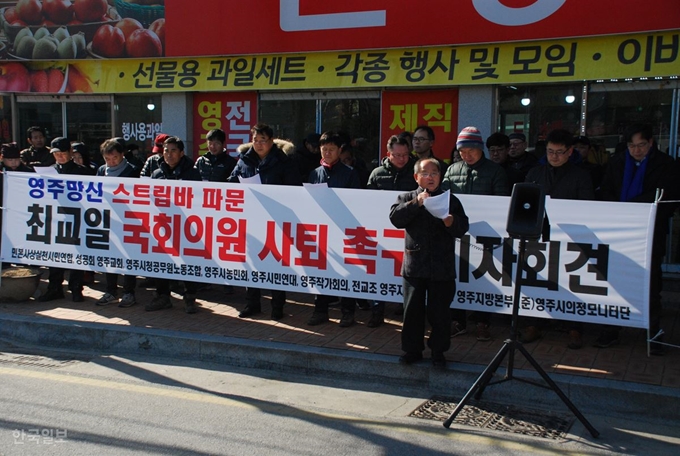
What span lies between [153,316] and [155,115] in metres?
5.39

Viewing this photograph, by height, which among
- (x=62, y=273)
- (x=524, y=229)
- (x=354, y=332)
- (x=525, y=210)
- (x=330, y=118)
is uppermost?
(x=330, y=118)

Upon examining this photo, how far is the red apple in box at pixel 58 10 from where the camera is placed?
11.6 meters

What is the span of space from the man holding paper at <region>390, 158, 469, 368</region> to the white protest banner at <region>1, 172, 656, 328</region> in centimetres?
50

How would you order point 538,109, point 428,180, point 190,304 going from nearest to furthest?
point 428,180 → point 190,304 → point 538,109

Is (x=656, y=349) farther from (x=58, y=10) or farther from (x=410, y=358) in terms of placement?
(x=58, y=10)

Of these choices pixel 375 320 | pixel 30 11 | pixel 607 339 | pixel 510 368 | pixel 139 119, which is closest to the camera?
pixel 510 368

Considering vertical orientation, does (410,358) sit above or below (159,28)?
below

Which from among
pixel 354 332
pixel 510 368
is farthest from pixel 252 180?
pixel 510 368

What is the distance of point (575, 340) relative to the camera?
6.22 m

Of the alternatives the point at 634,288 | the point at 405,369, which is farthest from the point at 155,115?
the point at 634,288

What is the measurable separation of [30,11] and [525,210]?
34.0 feet

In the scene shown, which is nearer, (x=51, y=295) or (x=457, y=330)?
(x=457, y=330)

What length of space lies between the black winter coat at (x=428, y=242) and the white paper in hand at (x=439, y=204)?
0.32m

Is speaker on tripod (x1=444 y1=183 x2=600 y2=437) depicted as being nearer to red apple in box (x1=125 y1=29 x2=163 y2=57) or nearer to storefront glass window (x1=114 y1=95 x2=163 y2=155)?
red apple in box (x1=125 y1=29 x2=163 y2=57)
